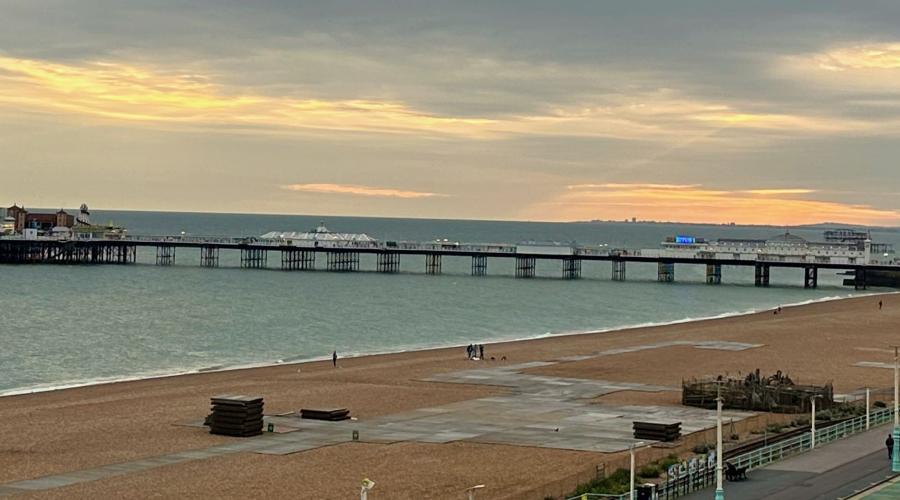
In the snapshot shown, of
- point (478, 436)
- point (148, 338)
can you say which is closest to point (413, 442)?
point (478, 436)

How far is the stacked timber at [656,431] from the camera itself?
115 ft

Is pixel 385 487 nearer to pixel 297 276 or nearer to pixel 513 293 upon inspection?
pixel 513 293

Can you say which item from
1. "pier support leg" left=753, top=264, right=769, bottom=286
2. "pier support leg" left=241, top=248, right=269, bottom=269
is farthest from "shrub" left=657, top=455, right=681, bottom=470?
"pier support leg" left=241, top=248, right=269, bottom=269

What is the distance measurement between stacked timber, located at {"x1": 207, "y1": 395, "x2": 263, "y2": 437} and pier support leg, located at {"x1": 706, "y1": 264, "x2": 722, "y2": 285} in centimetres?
11453

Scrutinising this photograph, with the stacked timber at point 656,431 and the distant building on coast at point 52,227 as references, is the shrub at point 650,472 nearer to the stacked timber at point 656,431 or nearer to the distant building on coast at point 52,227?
the stacked timber at point 656,431

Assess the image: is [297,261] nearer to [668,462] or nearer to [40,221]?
[40,221]

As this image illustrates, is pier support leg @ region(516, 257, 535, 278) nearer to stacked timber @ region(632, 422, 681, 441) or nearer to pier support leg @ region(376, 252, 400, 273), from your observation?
pier support leg @ region(376, 252, 400, 273)

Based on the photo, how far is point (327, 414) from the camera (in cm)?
3950

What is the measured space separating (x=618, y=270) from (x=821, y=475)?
131 m

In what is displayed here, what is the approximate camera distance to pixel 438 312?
96.5m

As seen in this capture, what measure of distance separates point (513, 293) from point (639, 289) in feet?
57.6

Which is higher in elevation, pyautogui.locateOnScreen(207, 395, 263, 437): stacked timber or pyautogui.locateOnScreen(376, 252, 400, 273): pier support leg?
pyautogui.locateOnScreen(376, 252, 400, 273): pier support leg

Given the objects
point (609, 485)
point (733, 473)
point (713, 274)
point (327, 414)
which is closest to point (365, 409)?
point (327, 414)

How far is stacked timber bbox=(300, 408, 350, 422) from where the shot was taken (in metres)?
39.4
